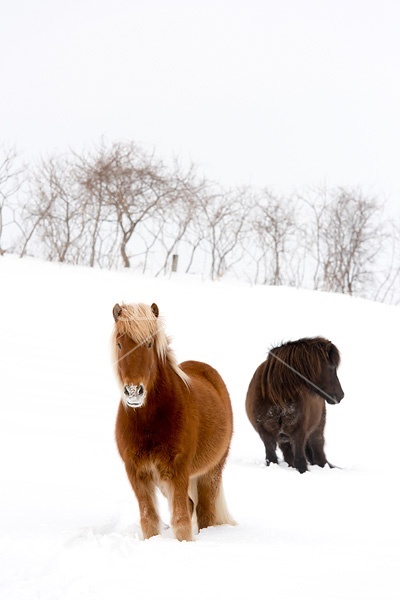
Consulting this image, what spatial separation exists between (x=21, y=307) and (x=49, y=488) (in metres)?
9.60

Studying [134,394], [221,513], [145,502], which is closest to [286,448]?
[221,513]

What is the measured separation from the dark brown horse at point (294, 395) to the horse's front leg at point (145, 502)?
3.36 m

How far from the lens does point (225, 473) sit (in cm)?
668

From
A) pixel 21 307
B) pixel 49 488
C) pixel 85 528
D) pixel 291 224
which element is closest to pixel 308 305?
pixel 291 224

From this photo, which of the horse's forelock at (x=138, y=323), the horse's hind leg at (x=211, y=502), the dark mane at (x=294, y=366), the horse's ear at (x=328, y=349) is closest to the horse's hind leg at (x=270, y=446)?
the dark mane at (x=294, y=366)

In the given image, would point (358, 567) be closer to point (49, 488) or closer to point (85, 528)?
point (85, 528)

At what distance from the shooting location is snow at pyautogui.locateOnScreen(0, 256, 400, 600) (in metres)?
2.81

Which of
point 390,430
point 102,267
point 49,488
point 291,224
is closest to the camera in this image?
point 49,488

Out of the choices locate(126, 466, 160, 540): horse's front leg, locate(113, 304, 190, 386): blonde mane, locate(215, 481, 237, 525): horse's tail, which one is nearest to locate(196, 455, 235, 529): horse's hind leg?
locate(215, 481, 237, 525): horse's tail

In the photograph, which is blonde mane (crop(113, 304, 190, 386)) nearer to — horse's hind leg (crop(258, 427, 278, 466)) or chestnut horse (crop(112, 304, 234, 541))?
chestnut horse (crop(112, 304, 234, 541))

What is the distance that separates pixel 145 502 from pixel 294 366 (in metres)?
3.73

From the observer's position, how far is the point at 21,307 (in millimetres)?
14891

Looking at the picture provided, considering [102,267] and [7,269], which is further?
[102,267]

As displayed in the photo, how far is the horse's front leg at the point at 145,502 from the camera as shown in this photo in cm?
394
